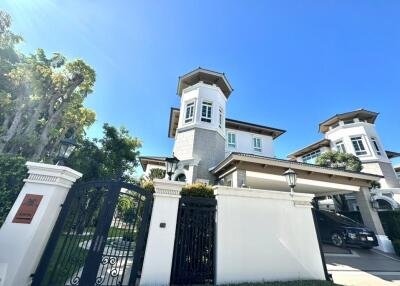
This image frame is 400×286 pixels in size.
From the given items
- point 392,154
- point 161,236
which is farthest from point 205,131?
point 392,154

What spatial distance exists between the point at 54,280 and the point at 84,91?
14.7 metres

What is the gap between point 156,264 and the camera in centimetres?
430

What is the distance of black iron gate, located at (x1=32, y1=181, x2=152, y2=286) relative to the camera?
4098 millimetres

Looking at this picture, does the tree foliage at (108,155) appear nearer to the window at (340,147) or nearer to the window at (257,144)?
the window at (257,144)

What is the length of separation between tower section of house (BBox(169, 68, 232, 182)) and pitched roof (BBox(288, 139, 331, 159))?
14.7m

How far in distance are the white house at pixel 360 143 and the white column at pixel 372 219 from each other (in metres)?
6.91

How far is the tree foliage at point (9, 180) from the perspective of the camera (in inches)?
166

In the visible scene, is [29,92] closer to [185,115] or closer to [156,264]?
[185,115]

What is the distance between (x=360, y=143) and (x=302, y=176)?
15.4m

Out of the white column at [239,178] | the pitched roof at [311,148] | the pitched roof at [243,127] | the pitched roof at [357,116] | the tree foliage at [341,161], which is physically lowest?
the white column at [239,178]

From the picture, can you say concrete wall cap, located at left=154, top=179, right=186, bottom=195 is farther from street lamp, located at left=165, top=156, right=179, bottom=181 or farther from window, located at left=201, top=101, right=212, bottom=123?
window, located at left=201, top=101, right=212, bottom=123

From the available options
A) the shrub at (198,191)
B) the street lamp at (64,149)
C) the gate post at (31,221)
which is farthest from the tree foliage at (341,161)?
the gate post at (31,221)

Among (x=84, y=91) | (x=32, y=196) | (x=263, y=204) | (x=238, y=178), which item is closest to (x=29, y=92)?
(x=84, y=91)

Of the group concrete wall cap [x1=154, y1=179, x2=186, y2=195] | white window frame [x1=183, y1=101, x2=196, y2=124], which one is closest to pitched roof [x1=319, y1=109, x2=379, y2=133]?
white window frame [x1=183, y1=101, x2=196, y2=124]
